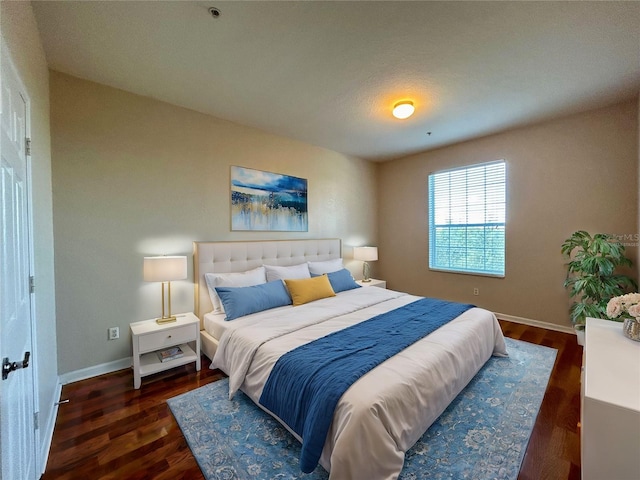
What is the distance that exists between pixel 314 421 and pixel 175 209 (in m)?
2.46

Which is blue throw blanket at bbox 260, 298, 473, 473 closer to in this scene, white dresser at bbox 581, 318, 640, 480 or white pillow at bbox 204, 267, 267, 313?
white dresser at bbox 581, 318, 640, 480

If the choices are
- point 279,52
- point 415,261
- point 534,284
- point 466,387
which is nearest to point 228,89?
point 279,52

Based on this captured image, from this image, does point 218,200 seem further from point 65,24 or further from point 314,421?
point 314,421

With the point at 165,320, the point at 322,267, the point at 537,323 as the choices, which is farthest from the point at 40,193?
the point at 537,323

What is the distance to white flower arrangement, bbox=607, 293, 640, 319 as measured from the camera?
1.54 meters

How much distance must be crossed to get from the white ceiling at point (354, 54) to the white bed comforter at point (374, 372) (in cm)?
215

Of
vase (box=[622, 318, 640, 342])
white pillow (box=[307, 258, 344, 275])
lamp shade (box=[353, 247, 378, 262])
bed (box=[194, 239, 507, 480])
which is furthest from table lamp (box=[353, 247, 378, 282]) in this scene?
vase (box=[622, 318, 640, 342])

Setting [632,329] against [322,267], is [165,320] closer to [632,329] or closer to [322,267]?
[322,267]

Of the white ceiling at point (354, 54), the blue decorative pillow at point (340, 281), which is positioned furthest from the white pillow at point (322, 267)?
the white ceiling at point (354, 54)

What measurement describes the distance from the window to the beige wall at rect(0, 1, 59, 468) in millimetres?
4610

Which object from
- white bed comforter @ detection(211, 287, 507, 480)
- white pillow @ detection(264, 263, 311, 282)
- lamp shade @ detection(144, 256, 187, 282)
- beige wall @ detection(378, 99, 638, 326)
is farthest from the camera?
white pillow @ detection(264, 263, 311, 282)

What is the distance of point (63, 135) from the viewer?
229cm

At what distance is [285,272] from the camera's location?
333 cm

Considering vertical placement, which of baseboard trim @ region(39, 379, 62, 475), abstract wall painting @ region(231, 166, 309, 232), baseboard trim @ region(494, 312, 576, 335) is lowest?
baseboard trim @ region(39, 379, 62, 475)
